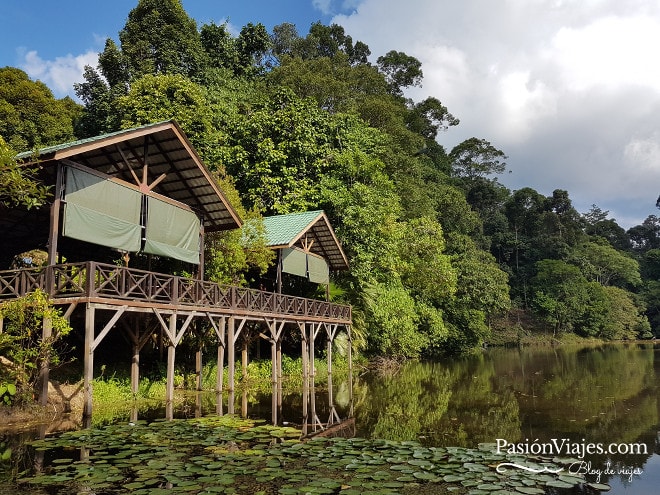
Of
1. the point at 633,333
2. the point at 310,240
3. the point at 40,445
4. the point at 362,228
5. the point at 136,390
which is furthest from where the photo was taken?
the point at 633,333

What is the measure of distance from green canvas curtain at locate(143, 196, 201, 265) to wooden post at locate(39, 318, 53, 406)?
3787 mm

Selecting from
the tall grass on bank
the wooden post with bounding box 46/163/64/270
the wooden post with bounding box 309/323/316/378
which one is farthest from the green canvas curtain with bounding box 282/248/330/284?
the wooden post with bounding box 46/163/64/270

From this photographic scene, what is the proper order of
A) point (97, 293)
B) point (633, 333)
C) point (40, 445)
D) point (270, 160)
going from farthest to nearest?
point (633, 333) < point (270, 160) < point (97, 293) < point (40, 445)

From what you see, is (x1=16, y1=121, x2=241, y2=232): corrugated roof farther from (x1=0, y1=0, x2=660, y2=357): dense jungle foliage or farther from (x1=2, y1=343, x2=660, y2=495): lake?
(x1=2, y1=343, x2=660, y2=495): lake

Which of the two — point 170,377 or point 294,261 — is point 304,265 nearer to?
point 294,261

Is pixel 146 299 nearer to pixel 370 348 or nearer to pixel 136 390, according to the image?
pixel 136 390

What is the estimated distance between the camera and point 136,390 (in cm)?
1343

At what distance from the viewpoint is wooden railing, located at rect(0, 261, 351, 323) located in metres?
10.6

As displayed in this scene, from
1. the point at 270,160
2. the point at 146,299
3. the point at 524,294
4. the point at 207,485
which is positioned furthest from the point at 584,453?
the point at 524,294

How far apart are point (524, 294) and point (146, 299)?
5436 centimetres

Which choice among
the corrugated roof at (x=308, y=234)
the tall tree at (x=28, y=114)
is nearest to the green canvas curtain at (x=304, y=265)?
the corrugated roof at (x=308, y=234)

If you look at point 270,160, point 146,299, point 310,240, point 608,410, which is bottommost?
point 608,410

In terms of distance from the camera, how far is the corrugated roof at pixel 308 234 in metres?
18.9

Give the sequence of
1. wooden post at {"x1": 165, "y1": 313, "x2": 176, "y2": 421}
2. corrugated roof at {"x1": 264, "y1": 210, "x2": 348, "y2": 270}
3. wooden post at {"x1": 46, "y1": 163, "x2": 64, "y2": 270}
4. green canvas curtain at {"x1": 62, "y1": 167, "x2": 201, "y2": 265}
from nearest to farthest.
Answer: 1. wooden post at {"x1": 46, "y1": 163, "x2": 64, "y2": 270}
2. green canvas curtain at {"x1": 62, "y1": 167, "x2": 201, "y2": 265}
3. wooden post at {"x1": 165, "y1": 313, "x2": 176, "y2": 421}
4. corrugated roof at {"x1": 264, "y1": 210, "x2": 348, "y2": 270}
